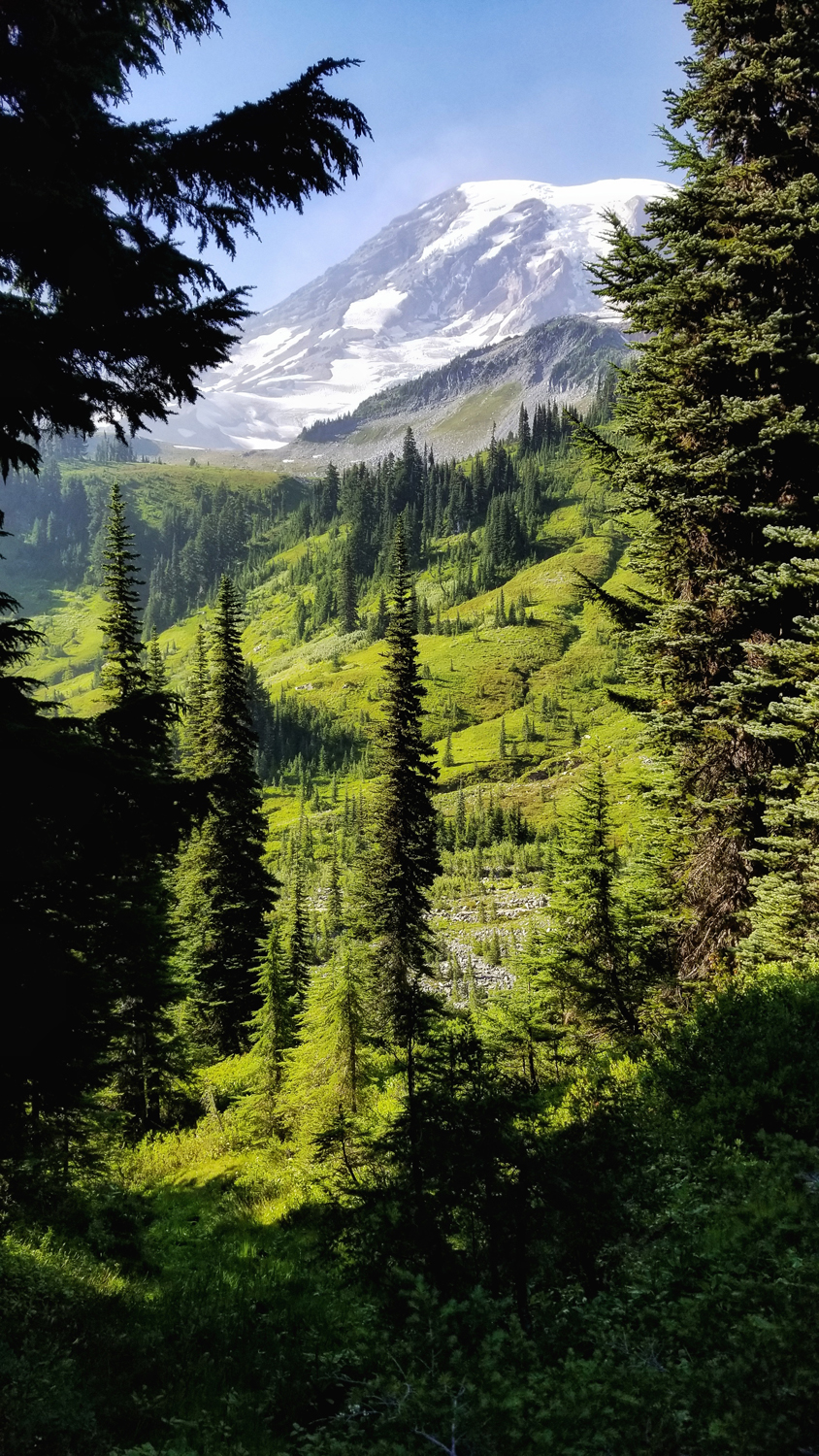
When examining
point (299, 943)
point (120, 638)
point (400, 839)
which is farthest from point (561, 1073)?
point (299, 943)

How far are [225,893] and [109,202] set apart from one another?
76.4ft

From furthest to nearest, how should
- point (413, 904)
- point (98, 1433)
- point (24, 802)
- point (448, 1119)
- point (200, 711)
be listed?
point (200, 711)
point (413, 904)
point (448, 1119)
point (24, 802)
point (98, 1433)

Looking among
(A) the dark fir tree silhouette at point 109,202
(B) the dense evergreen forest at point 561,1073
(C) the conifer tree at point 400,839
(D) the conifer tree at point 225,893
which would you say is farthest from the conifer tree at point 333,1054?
(A) the dark fir tree silhouette at point 109,202

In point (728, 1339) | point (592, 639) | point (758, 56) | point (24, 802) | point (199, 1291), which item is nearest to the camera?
point (728, 1339)

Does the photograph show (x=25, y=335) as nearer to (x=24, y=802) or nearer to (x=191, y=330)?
(x=191, y=330)

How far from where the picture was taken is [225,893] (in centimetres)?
2612

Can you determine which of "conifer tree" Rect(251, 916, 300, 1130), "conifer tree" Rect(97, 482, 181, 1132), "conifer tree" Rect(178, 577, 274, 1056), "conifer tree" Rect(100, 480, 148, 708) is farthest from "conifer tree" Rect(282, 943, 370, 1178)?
"conifer tree" Rect(100, 480, 148, 708)

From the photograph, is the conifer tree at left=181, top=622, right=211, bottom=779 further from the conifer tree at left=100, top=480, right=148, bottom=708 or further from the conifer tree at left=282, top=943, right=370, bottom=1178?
the conifer tree at left=282, top=943, right=370, bottom=1178

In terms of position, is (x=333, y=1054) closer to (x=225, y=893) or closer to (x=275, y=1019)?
(x=275, y=1019)

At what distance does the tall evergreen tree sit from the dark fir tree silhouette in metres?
7.69

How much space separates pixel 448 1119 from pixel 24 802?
4.84 meters

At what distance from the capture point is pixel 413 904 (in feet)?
87.1

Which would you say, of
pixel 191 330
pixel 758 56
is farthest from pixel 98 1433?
pixel 758 56

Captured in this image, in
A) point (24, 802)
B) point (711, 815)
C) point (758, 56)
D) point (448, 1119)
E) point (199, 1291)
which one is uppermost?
point (758, 56)
